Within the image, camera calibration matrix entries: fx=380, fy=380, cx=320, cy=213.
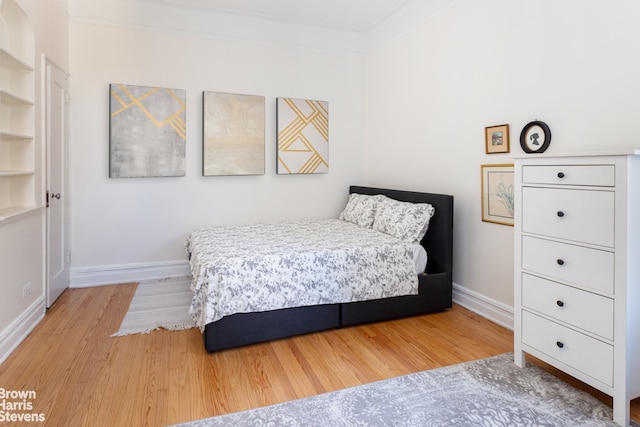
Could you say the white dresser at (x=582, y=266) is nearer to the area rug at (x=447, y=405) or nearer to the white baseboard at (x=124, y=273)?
the area rug at (x=447, y=405)

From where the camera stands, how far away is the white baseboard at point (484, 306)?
291 cm

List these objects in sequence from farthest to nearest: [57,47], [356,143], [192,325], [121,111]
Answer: [356,143]
[121,111]
[57,47]
[192,325]

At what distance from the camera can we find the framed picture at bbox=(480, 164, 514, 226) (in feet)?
9.43

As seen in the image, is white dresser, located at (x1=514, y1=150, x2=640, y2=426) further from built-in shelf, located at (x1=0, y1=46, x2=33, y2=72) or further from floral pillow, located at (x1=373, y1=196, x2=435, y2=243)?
built-in shelf, located at (x1=0, y1=46, x2=33, y2=72)

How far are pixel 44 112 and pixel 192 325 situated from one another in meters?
2.13

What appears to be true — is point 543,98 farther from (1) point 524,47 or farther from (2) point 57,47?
(2) point 57,47

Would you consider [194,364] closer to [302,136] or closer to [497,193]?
[497,193]

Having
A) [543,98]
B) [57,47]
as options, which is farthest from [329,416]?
[57,47]

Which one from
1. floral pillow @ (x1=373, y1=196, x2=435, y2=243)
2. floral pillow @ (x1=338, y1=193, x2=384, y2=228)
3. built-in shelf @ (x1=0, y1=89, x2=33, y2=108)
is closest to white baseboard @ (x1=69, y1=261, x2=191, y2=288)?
built-in shelf @ (x1=0, y1=89, x2=33, y2=108)

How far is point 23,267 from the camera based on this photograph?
276 centimetres

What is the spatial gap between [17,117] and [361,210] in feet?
10.2

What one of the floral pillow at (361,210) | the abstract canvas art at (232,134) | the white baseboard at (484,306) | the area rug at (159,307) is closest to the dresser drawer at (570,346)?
the white baseboard at (484,306)

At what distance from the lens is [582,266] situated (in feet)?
6.18

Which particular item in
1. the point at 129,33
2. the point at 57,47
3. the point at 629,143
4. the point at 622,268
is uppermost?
the point at 129,33
